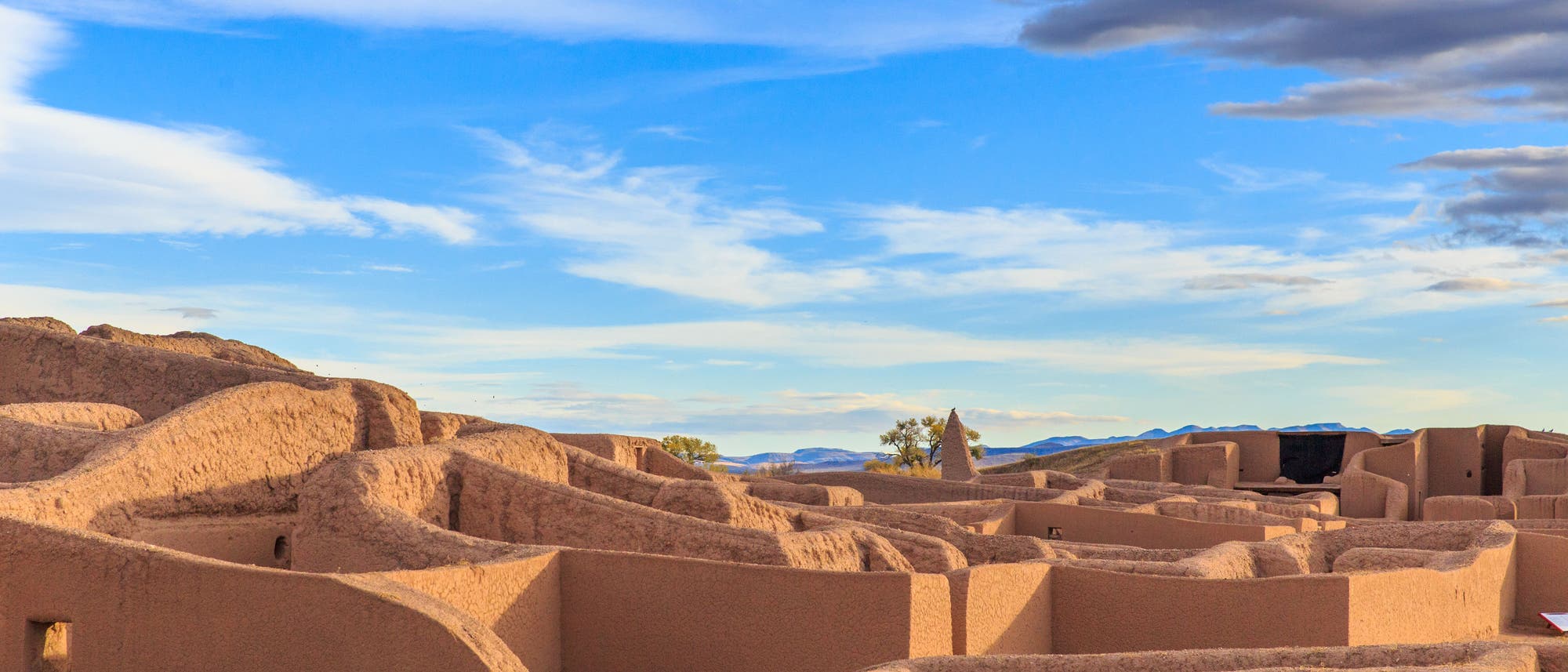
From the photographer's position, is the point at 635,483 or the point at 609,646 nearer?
the point at 609,646

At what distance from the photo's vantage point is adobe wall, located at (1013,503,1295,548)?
A: 631 inches

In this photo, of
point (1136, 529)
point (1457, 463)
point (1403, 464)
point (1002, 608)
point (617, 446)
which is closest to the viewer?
point (1002, 608)

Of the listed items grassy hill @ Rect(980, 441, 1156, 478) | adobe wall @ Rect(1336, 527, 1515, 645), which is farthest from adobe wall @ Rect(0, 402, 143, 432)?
grassy hill @ Rect(980, 441, 1156, 478)

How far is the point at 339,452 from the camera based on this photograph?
12.9 meters

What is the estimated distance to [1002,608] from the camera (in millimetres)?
9328

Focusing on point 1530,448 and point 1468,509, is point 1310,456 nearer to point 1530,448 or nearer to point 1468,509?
point 1530,448

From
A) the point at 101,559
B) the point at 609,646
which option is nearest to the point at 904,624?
the point at 609,646

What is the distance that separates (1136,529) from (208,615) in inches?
448

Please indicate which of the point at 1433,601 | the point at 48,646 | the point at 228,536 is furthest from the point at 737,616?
the point at 1433,601

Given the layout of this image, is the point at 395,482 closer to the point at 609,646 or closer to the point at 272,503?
the point at 272,503

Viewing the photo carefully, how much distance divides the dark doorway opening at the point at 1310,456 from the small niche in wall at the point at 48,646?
30.0 m

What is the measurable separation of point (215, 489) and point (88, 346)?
13.4 feet

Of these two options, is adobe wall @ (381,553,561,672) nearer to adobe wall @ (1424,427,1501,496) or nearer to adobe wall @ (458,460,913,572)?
adobe wall @ (458,460,913,572)

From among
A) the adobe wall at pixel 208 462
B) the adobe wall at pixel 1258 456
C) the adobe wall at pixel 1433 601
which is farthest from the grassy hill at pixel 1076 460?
the adobe wall at pixel 208 462
